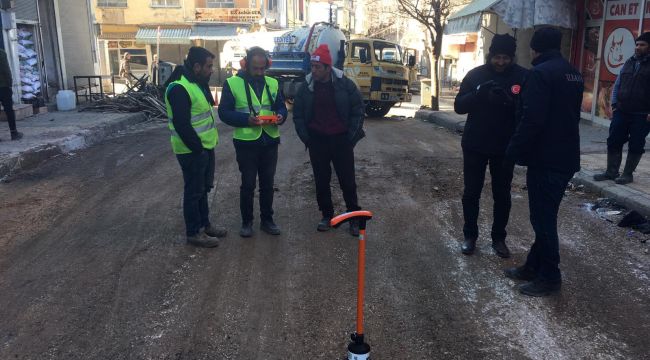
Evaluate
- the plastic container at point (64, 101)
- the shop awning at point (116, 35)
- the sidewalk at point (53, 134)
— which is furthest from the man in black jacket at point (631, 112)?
the shop awning at point (116, 35)

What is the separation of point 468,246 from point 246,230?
218 centimetres

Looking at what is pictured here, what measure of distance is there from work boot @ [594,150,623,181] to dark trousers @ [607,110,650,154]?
7cm

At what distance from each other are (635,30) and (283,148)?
7606 mm

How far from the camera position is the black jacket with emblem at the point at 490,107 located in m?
4.49

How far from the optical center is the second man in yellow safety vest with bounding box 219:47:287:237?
5.15m

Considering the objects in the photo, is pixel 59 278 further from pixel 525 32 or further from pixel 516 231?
pixel 525 32

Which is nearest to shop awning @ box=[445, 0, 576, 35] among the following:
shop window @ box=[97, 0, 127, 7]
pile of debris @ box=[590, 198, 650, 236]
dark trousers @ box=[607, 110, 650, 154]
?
A: dark trousers @ box=[607, 110, 650, 154]

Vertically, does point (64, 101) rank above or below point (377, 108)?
above

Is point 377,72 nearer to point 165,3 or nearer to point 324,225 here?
point 324,225

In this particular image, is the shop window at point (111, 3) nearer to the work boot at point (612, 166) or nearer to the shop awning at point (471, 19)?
the shop awning at point (471, 19)

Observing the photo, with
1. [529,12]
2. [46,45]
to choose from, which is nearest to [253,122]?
[529,12]

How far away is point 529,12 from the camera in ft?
39.7

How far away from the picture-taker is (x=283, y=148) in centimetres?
1050

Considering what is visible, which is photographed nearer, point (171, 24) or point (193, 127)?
point (193, 127)
